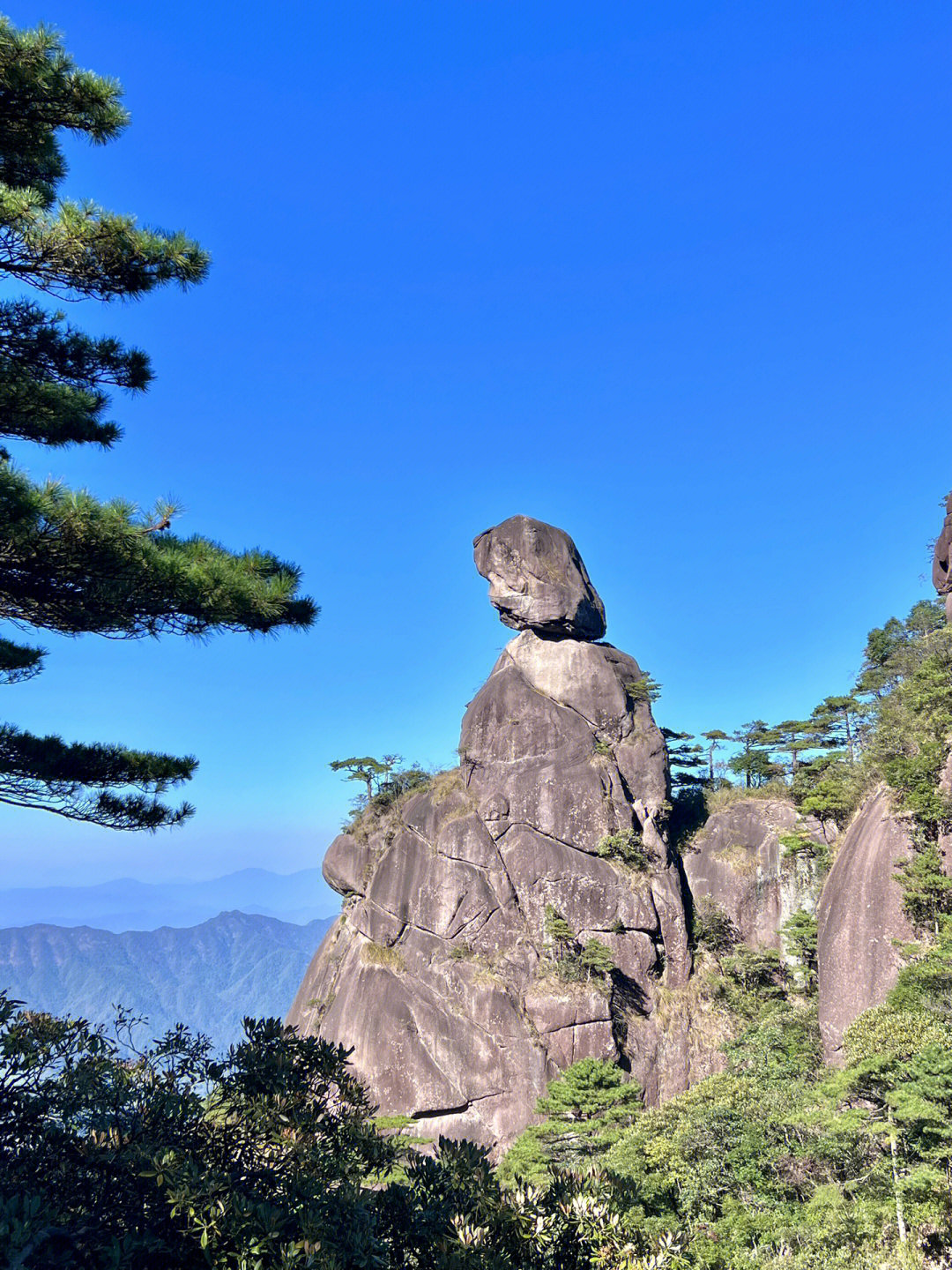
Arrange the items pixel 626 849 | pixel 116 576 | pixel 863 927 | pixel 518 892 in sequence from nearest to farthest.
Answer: pixel 116 576 → pixel 863 927 → pixel 518 892 → pixel 626 849

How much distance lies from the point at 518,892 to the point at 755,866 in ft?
27.8

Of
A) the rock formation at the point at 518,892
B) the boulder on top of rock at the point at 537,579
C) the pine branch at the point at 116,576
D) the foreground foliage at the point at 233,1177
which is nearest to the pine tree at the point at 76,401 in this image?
the pine branch at the point at 116,576

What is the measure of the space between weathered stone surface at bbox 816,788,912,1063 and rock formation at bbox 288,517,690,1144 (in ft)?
21.4

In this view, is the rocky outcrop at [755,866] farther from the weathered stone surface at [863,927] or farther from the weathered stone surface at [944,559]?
the weathered stone surface at [944,559]

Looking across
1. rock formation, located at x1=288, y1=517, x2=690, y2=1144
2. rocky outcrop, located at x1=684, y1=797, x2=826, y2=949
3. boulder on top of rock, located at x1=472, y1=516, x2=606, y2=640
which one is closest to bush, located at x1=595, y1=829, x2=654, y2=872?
rock formation, located at x1=288, y1=517, x2=690, y2=1144

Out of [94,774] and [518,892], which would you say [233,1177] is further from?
[518,892]

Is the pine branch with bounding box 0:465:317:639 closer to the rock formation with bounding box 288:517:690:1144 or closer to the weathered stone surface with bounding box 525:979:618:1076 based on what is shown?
the rock formation with bounding box 288:517:690:1144

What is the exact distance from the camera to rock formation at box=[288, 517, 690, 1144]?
24.5m

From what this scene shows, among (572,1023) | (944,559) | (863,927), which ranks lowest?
(572,1023)

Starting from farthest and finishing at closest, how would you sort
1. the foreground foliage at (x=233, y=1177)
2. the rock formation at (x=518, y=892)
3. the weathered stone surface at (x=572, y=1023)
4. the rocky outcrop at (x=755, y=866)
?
the rocky outcrop at (x=755, y=866) < the rock formation at (x=518, y=892) < the weathered stone surface at (x=572, y=1023) < the foreground foliage at (x=233, y=1177)

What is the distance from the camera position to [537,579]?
30766 mm

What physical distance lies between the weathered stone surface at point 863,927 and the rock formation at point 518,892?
6521 millimetres

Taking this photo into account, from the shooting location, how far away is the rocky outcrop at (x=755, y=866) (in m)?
27.8

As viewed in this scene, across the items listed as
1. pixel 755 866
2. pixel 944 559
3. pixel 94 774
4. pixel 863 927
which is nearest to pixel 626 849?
pixel 755 866
